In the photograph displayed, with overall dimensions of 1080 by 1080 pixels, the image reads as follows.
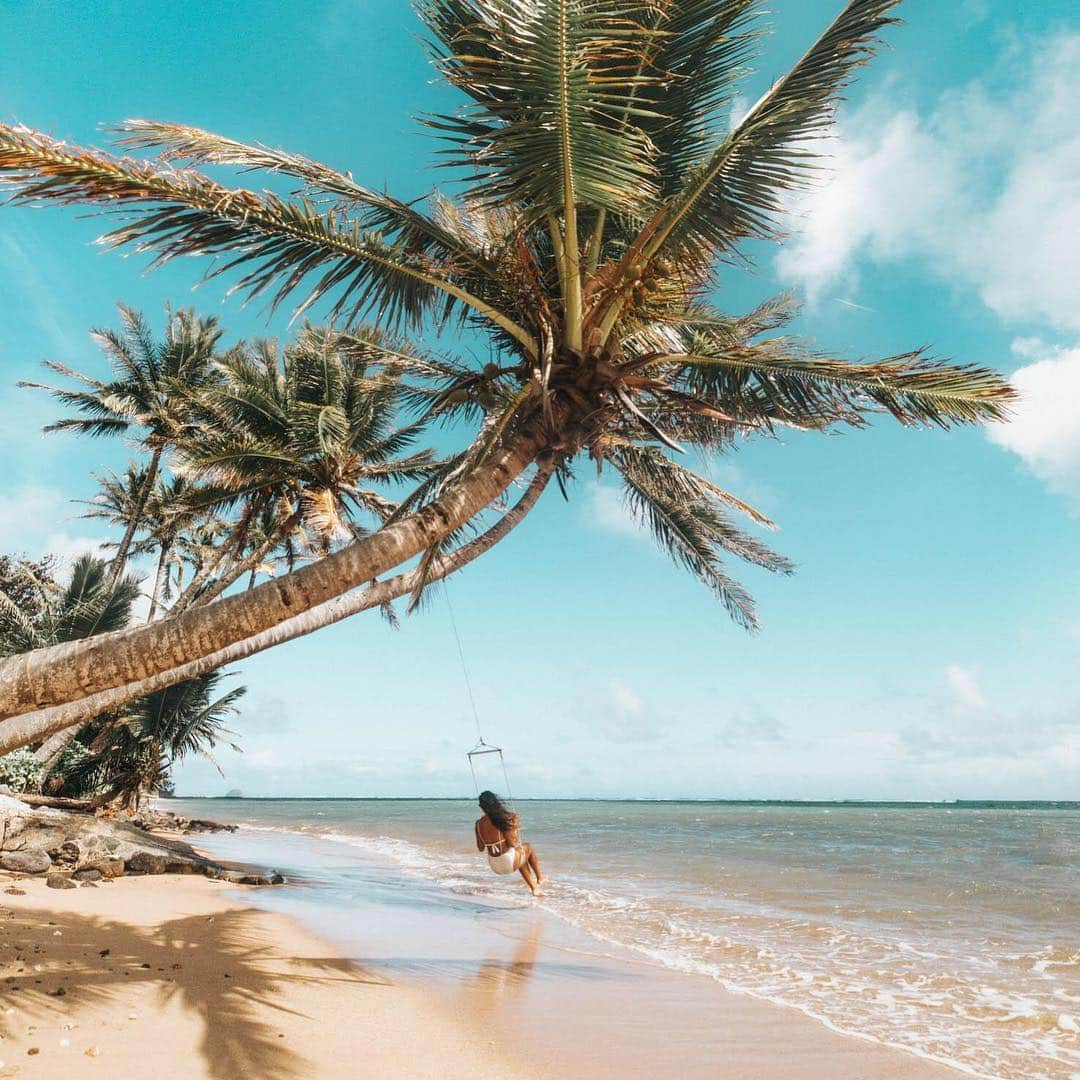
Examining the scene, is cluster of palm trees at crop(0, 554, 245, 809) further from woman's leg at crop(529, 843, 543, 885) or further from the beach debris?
woman's leg at crop(529, 843, 543, 885)

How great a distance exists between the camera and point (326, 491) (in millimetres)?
11742

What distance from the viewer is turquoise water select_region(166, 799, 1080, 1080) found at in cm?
538

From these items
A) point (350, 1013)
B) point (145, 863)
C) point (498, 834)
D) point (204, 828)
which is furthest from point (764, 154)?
point (204, 828)

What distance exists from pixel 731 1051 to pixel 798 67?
622 cm

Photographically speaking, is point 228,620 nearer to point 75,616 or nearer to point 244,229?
point 244,229

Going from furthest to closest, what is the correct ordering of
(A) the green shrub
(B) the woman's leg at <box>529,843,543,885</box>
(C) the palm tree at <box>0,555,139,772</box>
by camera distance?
(C) the palm tree at <box>0,555,139,772</box> → (A) the green shrub → (B) the woman's leg at <box>529,843,543,885</box>

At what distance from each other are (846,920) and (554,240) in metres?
9.45

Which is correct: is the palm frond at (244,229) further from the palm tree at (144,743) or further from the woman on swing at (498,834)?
the palm tree at (144,743)

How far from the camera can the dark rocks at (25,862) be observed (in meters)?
8.52

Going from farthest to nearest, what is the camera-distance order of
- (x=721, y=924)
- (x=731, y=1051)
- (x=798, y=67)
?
(x=721, y=924), (x=798, y=67), (x=731, y=1051)

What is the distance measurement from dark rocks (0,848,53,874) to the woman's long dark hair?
205 inches

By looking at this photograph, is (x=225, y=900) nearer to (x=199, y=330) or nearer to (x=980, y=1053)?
(x=980, y=1053)

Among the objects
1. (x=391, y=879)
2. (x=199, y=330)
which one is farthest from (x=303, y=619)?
(x=199, y=330)

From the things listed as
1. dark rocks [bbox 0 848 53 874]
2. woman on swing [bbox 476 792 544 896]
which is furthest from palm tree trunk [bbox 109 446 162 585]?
woman on swing [bbox 476 792 544 896]
